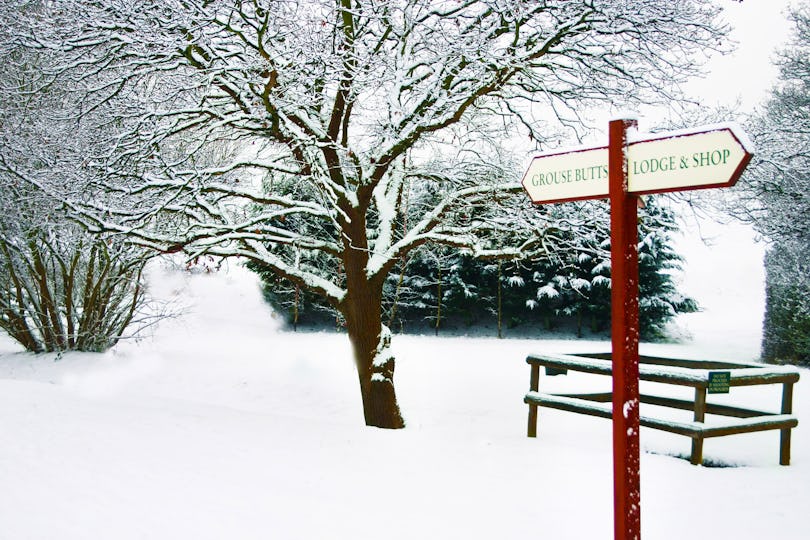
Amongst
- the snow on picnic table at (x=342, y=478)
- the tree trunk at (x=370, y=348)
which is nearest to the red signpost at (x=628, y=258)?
the snow on picnic table at (x=342, y=478)

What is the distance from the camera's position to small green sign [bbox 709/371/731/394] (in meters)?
6.59

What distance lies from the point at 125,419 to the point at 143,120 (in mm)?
3619

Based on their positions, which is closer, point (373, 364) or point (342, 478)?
point (342, 478)

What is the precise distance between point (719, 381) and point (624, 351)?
4.05m

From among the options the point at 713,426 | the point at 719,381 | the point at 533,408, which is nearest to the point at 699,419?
the point at 713,426

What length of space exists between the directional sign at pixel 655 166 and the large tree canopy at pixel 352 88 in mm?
3490

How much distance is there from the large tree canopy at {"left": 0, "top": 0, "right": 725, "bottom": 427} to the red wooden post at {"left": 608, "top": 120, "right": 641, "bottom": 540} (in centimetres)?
402

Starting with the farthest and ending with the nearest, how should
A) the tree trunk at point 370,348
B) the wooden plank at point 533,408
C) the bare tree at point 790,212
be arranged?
the bare tree at point 790,212, the tree trunk at point 370,348, the wooden plank at point 533,408

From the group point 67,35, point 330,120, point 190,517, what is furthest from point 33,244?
point 190,517

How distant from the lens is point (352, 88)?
7391mm

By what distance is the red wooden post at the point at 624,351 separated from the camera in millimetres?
3199

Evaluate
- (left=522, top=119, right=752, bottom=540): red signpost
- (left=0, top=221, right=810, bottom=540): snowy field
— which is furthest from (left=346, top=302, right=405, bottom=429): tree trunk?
(left=522, top=119, right=752, bottom=540): red signpost

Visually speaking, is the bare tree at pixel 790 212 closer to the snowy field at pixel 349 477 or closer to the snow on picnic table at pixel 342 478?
the snowy field at pixel 349 477

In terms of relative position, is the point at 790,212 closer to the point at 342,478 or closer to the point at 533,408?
the point at 533,408
